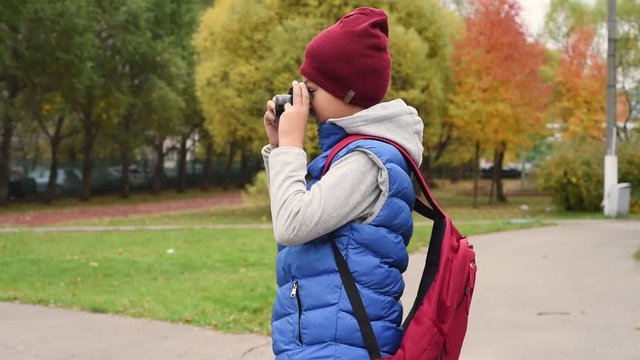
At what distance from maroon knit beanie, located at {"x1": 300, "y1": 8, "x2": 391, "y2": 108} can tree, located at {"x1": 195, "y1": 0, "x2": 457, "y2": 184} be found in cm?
2310

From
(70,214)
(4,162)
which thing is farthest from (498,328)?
(4,162)

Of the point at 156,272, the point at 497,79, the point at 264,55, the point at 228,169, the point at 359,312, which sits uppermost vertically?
the point at 264,55

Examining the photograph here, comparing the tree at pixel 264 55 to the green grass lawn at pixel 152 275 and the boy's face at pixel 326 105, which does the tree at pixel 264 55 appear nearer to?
the green grass lawn at pixel 152 275

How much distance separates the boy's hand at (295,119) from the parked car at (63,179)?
37.1m

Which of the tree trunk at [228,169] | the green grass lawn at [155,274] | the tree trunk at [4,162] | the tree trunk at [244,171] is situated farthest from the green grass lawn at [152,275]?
the tree trunk at [244,171]

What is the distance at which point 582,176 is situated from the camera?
82.7ft

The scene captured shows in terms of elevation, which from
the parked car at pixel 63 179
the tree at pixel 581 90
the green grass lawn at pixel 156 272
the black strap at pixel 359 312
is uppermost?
the tree at pixel 581 90

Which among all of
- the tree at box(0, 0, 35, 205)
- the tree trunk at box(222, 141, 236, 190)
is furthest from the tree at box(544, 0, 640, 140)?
the tree at box(0, 0, 35, 205)

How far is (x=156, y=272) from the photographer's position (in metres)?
10.8

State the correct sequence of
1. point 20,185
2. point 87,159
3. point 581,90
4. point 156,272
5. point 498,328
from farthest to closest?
point 87,159
point 20,185
point 581,90
point 156,272
point 498,328

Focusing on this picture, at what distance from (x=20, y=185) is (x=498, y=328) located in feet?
106

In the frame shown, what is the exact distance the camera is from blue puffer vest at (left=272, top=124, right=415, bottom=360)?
2.31m

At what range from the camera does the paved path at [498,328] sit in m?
6.26

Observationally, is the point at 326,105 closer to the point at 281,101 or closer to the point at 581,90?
the point at 281,101
